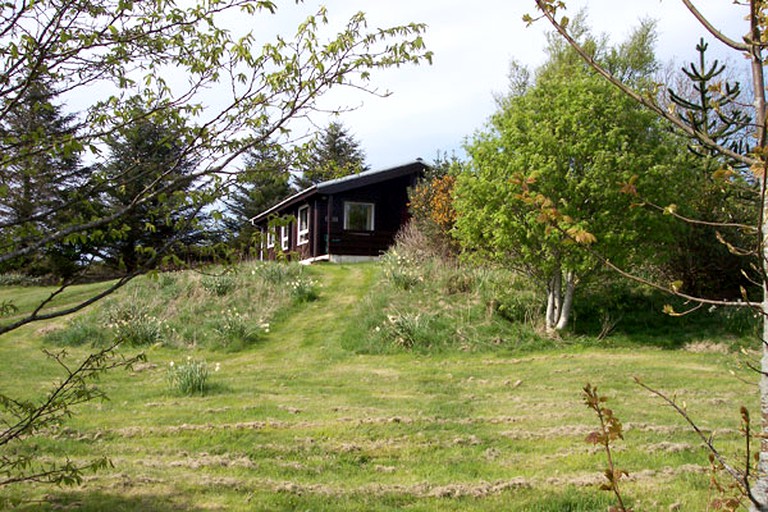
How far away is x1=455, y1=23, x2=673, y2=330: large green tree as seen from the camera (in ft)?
34.3

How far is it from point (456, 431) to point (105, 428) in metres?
3.79

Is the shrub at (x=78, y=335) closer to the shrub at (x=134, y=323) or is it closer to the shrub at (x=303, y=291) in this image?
the shrub at (x=134, y=323)

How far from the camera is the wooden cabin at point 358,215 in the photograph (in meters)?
23.3

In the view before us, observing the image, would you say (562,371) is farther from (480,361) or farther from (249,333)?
(249,333)

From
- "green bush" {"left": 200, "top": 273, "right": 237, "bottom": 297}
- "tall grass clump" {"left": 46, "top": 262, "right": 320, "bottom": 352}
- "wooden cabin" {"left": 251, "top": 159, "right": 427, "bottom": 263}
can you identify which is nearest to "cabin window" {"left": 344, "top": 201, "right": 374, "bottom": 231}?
"wooden cabin" {"left": 251, "top": 159, "right": 427, "bottom": 263}

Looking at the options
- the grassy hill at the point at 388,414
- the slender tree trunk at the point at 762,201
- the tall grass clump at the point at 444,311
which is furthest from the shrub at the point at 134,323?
the slender tree trunk at the point at 762,201

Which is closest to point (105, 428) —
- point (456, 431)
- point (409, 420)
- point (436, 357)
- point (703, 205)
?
point (409, 420)

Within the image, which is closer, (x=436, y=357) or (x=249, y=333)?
(x=436, y=357)

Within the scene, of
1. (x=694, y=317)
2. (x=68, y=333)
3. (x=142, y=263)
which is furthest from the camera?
(x=68, y=333)

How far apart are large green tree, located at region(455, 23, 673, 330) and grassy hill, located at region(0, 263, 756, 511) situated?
1606 millimetres

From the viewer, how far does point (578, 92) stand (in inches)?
437

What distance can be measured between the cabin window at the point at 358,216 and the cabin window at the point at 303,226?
6.22 ft

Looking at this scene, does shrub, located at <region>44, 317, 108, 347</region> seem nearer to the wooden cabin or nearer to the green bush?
the green bush

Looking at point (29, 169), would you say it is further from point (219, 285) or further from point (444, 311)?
point (219, 285)
